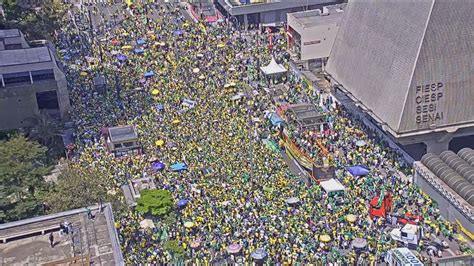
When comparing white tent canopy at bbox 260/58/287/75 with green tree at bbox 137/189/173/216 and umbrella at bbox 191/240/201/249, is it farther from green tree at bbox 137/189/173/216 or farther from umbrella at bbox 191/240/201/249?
umbrella at bbox 191/240/201/249

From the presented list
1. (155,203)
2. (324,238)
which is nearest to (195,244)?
(155,203)

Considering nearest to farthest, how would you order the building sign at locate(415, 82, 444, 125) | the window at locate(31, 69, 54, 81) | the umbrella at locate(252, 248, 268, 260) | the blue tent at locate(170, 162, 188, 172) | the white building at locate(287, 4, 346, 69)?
1. the umbrella at locate(252, 248, 268, 260)
2. the building sign at locate(415, 82, 444, 125)
3. the blue tent at locate(170, 162, 188, 172)
4. the window at locate(31, 69, 54, 81)
5. the white building at locate(287, 4, 346, 69)

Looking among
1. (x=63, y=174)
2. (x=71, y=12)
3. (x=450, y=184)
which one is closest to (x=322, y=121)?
(x=450, y=184)

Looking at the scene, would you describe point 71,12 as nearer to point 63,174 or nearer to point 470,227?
point 63,174

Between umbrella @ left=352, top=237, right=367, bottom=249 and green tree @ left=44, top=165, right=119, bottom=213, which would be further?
green tree @ left=44, top=165, right=119, bottom=213

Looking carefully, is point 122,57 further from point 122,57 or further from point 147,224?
point 147,224

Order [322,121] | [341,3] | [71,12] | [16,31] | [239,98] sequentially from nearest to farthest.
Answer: [322,121] < [239,98] < [16,31] < [341,3] < [71,12]

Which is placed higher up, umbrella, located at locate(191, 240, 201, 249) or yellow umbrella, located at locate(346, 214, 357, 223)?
yellow umbrella, located at locate(346, 214, 357, 223)

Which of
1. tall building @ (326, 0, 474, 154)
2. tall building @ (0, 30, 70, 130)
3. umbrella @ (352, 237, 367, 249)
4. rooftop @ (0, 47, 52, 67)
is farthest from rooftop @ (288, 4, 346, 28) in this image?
Answer: umbrella @ (352, 237, 367, 249)
